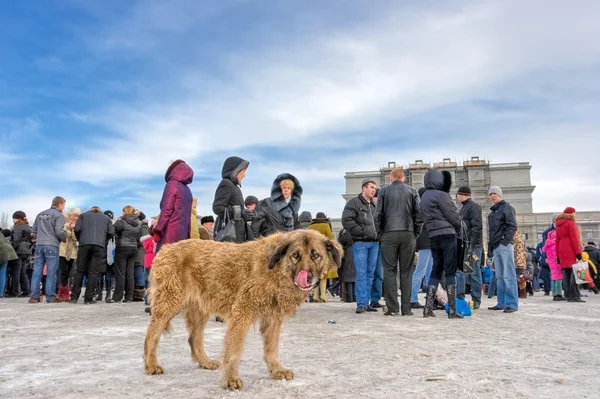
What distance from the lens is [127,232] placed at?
1216 centimetres

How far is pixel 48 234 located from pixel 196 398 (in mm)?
10275

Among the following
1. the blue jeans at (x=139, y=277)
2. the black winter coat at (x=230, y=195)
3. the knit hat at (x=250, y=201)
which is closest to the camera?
the black winter coat at (x=230, y=195)

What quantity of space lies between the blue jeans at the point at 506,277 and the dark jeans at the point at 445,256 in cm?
189

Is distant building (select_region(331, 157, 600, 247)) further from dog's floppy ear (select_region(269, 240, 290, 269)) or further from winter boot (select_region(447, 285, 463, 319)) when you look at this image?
dog's floppy ear (select_region(269, 240, 290, 269))

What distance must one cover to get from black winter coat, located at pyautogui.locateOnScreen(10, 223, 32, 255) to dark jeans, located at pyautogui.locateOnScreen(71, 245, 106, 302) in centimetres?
454

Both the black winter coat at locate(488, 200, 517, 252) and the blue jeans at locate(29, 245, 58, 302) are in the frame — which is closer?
the black winter coat at locate(488, 200, 517, 252)

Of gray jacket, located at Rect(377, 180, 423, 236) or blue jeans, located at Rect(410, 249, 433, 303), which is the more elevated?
gray jacket, located at Rect(377, 180, 423, 236)

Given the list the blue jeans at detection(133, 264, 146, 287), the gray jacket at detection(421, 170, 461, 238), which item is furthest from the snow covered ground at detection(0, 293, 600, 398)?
the blue jeans at detection(133, 264, 146, 287)

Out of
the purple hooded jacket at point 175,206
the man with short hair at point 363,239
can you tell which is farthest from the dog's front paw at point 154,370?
the man with short hair at point 363,239

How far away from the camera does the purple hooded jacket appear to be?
22.6 ft

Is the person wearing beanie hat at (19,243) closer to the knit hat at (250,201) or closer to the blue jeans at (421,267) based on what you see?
the knit hat at (250,201)

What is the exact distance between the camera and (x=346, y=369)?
412 centimetres

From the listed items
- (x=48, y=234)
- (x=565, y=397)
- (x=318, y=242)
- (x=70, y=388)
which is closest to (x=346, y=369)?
(x=318, y=242)

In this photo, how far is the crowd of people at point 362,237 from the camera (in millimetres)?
7664
